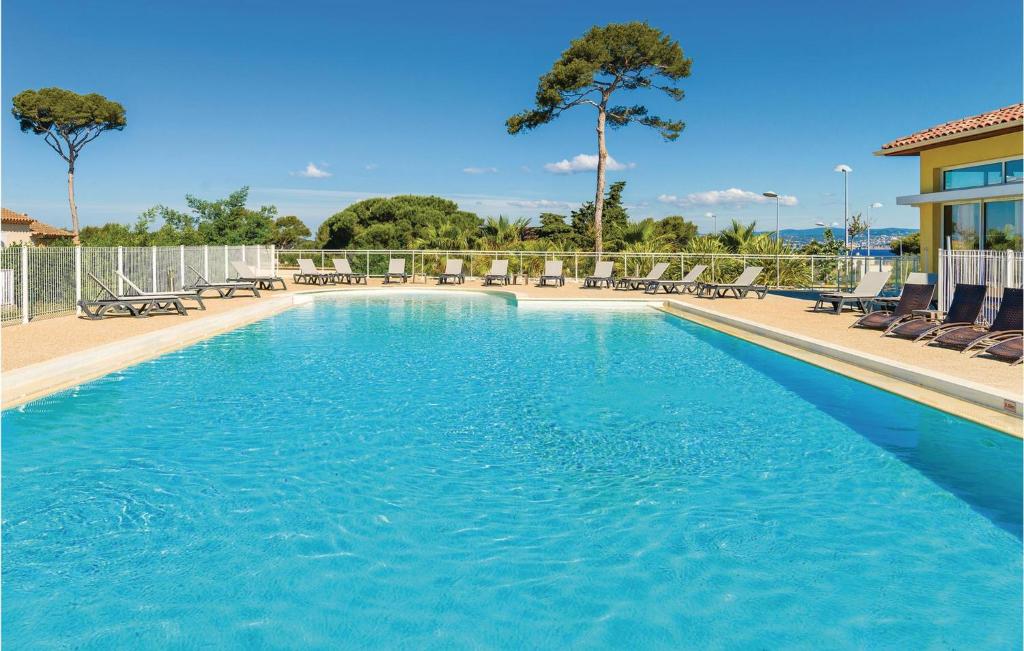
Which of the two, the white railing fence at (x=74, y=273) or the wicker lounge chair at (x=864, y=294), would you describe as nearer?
the white railing fence at (x=74, y=273)

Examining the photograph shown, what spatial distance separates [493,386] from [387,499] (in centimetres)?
380

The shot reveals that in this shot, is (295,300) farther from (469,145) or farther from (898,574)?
(469,145)

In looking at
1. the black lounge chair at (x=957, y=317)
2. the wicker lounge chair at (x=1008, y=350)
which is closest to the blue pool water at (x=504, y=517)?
the wicker lounge chair at (x=1008, y=350)

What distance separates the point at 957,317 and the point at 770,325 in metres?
2.98

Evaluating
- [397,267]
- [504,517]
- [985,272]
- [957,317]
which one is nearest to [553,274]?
[397,267]

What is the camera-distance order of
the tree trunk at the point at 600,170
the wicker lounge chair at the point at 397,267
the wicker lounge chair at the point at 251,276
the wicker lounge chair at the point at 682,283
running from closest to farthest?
1. the wicker lounge chair at the point at 682,283
2. the wicker lounge chair at the point at 251,276
3. the wicker lounge chair at the point at 397,267
4. the tree trunk at the point at 600,170

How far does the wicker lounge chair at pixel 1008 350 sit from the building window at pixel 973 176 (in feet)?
21.7

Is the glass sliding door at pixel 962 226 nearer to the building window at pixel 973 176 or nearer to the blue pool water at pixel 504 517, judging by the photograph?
the building window at pixel 973 176

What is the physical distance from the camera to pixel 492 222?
32.6 m

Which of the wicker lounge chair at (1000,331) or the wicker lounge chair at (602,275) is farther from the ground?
the wicker lounge chair at (602,275)

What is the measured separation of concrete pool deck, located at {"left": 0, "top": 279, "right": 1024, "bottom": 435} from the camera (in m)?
7.36

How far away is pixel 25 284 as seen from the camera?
42.2 feet

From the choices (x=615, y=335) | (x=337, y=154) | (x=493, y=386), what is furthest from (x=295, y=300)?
(x=337, y=154)

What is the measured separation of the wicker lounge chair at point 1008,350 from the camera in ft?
28.1
